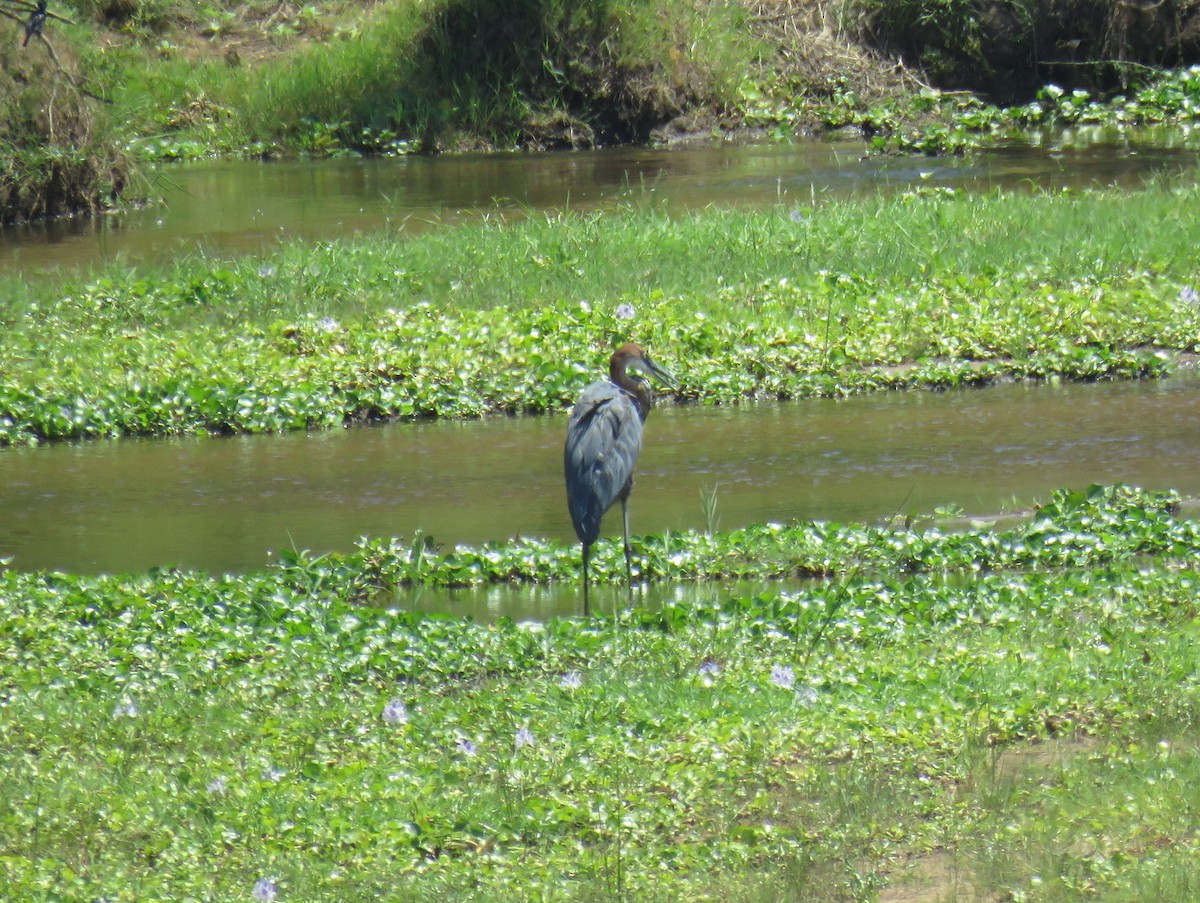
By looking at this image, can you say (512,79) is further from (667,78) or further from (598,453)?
(598,453)

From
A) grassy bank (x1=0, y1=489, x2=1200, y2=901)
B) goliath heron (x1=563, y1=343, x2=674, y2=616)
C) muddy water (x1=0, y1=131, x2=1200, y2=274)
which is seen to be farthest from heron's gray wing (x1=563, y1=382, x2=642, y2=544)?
muddy water (x1=0, y1=131, x2=1200, y2=274)

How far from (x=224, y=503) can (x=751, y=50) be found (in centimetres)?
1431

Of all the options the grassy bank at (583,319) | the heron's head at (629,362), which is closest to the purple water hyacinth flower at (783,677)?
the heron's head at (629,362)

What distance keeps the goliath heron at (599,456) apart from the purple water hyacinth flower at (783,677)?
1650 mm

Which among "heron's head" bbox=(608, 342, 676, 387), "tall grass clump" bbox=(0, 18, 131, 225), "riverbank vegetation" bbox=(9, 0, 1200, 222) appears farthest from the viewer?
"riverbank vegetation" bbox=(9, 0, 1200, 222)

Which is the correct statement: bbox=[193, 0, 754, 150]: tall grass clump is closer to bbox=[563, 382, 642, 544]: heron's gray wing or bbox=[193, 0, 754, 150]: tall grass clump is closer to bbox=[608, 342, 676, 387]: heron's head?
bbox=[608, 342, 676, 387]: heron's head

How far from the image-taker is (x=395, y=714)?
5.46m

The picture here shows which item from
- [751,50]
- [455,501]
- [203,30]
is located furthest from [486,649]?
[203,30]

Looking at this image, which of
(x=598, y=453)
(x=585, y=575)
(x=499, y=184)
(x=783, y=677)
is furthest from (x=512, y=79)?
(x=783, y=677)

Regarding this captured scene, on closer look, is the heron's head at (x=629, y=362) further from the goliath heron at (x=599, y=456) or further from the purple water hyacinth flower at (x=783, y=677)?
the purple water hyacinth flower at (x=783, y=677)

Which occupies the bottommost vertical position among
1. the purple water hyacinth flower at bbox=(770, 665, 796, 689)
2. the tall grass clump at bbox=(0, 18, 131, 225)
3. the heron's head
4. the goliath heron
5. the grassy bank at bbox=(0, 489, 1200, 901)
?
the grassy bank at bbox=(0, 489, 1200, 901)

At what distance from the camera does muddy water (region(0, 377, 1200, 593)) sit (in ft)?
28.1

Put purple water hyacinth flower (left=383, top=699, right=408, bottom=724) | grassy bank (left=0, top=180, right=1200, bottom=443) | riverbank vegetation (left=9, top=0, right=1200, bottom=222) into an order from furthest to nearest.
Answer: riverbank vegetation (left=9, top=0, right=1200, bottom=222), grassy bank (left=0, top=180, right=1200, bottom=443), purple water hyacinth flower (left=383, top=699, right=408, bottom=724)

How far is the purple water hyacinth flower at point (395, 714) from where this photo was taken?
215 inches
